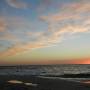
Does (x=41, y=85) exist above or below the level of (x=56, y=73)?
below

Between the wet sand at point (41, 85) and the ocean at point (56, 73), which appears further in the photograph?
the ocean at point (56, 73)

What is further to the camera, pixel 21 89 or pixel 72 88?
pixel 72 88

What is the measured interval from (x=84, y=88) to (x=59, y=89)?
11.7 ft

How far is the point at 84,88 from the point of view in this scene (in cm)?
3331

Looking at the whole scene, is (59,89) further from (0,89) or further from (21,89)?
(0,89)

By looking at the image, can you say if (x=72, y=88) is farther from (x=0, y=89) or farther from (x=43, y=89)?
(x=0, y=89)

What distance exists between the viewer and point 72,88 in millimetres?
33594

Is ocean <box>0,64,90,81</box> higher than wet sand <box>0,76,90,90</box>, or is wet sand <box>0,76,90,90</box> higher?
ocean <box>0,64,90,81</box>

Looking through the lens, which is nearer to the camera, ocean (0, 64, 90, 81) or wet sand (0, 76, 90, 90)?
wet sand (0, 76, 90, 90)

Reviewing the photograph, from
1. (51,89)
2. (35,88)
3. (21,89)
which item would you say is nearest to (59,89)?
(51,89)

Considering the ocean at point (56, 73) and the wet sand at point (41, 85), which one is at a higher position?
the ocean at point (56, 73)

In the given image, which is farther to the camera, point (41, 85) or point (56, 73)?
point (56, 73)

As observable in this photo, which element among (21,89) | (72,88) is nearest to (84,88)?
(72,88)

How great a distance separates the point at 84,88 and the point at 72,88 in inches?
66.2
